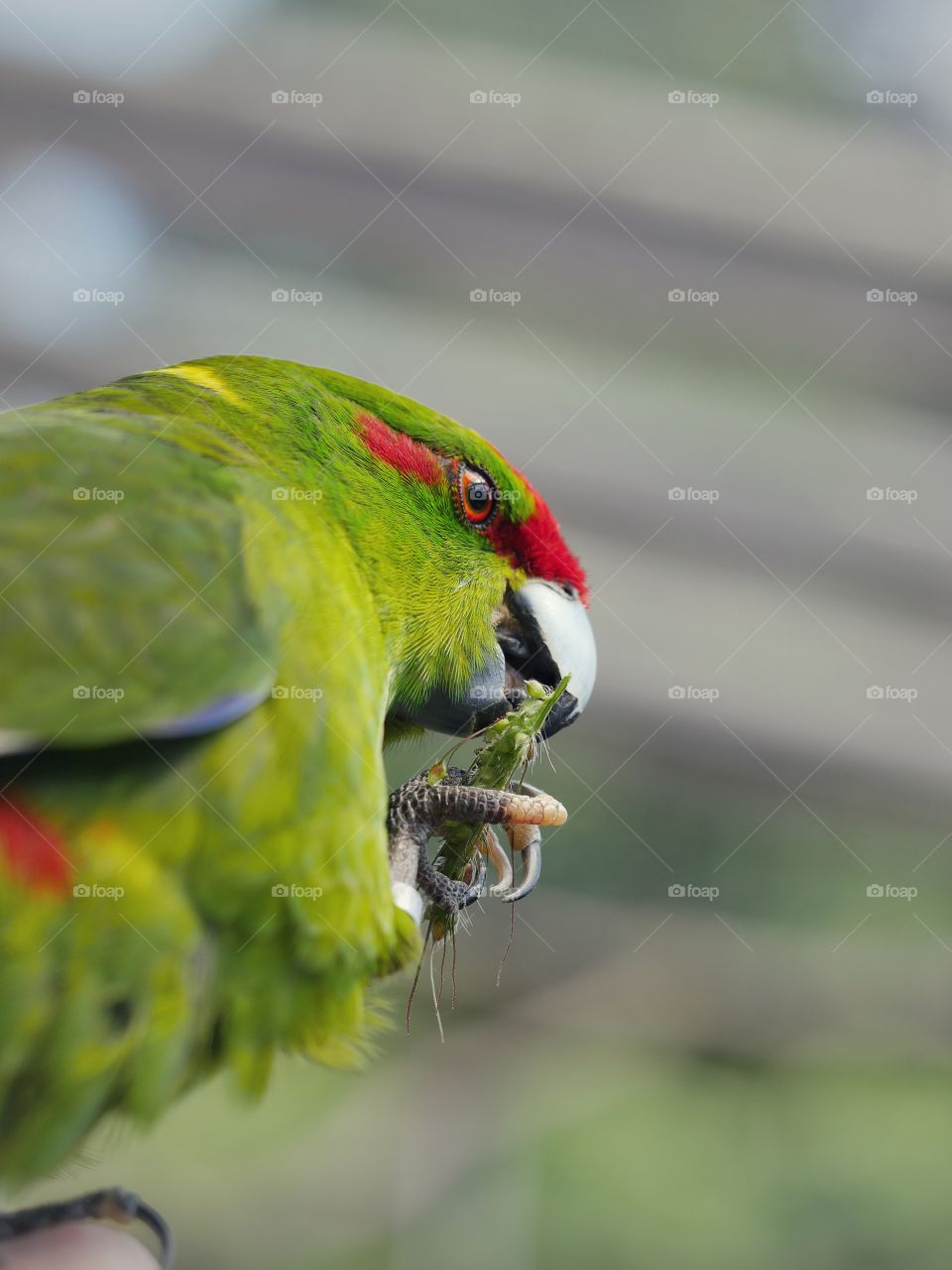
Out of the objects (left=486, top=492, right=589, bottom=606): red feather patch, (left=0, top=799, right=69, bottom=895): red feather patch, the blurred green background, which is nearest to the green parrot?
(left=0, top=799, right=69, bottom=895): red feather patch

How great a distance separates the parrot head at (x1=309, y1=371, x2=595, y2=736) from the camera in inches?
53.6

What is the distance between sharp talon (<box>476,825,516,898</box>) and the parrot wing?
0.42m

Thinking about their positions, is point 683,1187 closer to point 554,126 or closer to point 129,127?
point 554,126

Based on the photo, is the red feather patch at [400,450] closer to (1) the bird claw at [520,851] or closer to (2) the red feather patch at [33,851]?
(1) the bird claw at [520,851]

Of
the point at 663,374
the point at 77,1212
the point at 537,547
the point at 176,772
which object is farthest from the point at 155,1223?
the point at 663,374

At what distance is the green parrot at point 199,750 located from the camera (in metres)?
1.02

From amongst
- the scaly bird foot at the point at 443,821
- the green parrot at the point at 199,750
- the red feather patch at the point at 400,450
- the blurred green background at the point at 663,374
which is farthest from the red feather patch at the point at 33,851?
the blurred green background at the point at 663,374

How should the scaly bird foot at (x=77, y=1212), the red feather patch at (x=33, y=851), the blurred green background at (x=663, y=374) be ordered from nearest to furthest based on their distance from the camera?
1. the red feather patch at (x=33, y=851)
2. the scaly bird foot at (x=77, y=1212)
3. the blurred green background at (x=663, y=374)

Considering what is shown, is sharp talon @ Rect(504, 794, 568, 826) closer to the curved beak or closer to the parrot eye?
the curved beak

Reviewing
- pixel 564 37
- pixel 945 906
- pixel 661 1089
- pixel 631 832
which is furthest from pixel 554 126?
pixel 661 1089

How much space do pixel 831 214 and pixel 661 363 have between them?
1.64ft

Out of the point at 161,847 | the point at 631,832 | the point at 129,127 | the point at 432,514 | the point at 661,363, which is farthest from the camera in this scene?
the point at 631,832

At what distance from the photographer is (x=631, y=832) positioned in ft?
10.7

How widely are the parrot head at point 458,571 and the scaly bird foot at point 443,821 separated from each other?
115 millimetres
